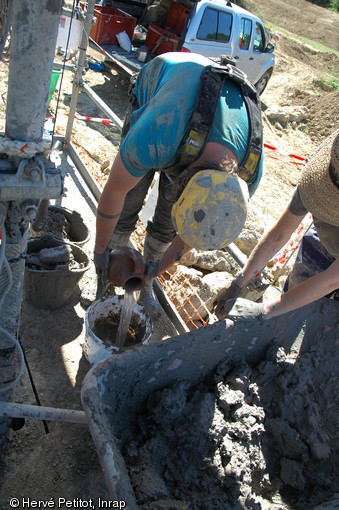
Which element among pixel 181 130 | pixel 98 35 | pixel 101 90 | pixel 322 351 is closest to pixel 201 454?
pixel 322 351

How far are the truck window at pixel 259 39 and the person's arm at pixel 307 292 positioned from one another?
8566mm

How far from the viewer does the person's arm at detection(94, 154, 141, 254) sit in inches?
80.7

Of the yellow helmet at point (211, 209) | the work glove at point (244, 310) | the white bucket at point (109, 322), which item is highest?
the yellow helmet at point (211, 209)

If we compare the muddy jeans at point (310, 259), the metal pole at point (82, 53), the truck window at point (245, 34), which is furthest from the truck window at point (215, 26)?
the muddy jeans at point (310, 259)

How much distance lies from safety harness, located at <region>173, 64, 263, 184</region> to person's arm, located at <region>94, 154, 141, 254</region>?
0.27m

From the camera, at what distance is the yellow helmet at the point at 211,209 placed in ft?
5.71

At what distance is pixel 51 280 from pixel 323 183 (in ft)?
5.60

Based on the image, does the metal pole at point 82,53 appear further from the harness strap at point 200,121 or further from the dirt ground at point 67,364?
the harness strap at point 200,121

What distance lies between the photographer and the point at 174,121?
1.90 m

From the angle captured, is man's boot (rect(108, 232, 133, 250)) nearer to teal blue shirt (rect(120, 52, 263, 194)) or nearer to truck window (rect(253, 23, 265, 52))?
teal blue shirt (rect(120, 52, 263, 194))

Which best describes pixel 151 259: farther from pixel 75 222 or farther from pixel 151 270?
pixel 75 222

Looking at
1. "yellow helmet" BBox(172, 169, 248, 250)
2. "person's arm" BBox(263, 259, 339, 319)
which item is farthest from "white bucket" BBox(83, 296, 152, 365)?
"yellow helmet" BBox(172, 169, 248, 250)

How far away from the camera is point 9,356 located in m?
1.85

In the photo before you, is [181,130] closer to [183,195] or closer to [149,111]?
[149,111]
